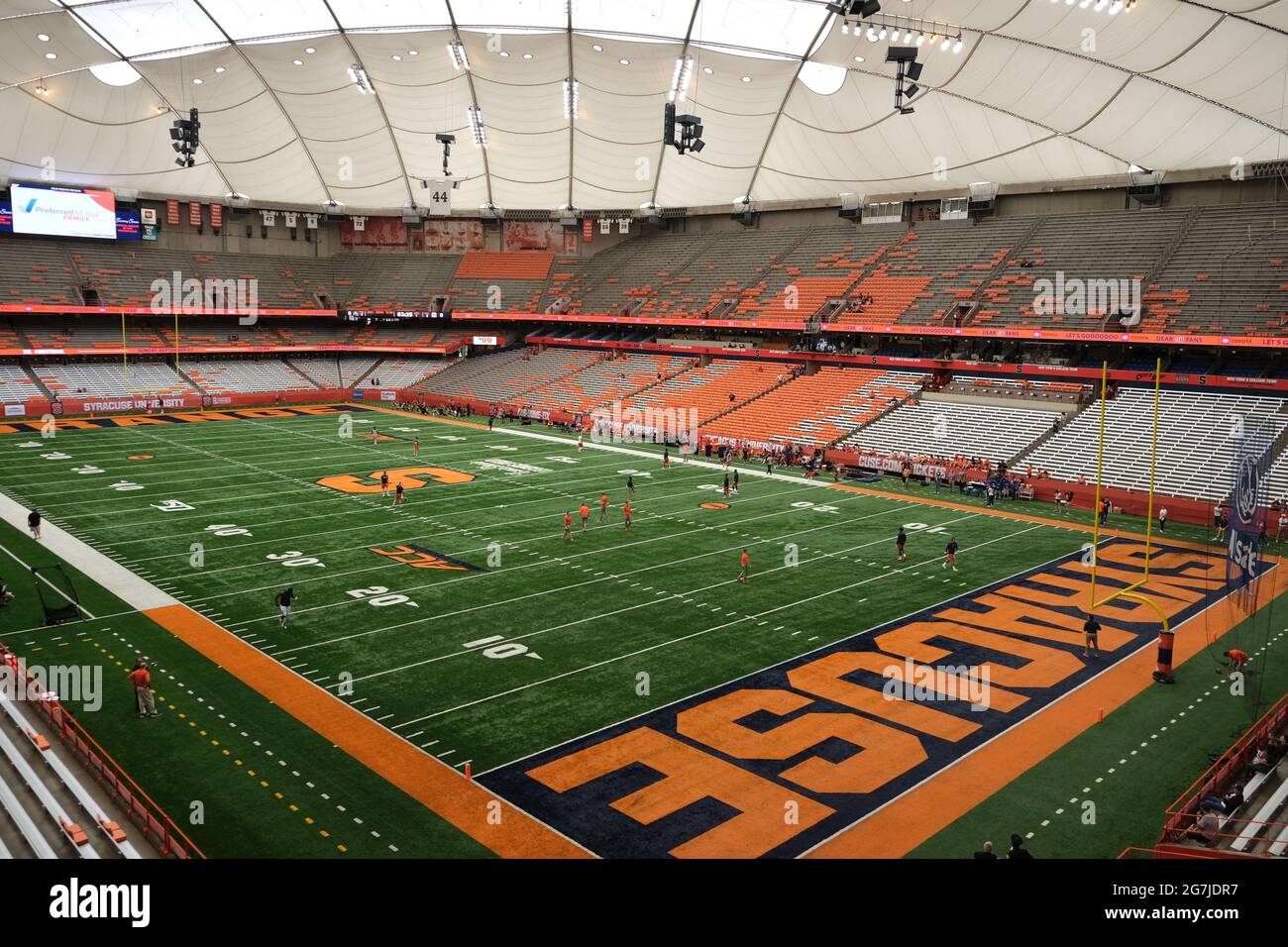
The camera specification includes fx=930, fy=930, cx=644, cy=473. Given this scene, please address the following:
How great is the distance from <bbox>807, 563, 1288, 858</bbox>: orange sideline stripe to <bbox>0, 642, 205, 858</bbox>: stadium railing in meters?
7.63

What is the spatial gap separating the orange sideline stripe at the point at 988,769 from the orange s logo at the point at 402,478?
25019mm

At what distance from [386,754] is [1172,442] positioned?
33735 millimetres

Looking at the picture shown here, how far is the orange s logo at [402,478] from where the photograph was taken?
35125mm

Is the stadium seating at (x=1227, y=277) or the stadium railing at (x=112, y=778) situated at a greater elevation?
the stadium seating at (x=1227, y=277)

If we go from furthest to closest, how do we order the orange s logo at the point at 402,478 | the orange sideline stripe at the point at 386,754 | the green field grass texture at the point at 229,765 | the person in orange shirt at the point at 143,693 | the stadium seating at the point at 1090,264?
the stadium seating at the point at 1090,264
the orange s logo at the point at 402,478
the person in orange shirt at the point at 143,693
the orange sideline stripe at the point at 386,754
the green field grass texture at the point at 229,765

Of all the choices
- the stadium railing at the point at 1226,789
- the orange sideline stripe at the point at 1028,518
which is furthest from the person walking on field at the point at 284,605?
the orange sideline stripe at the point at 1028,518

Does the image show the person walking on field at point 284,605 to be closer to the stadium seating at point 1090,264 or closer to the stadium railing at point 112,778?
the stadium railing at point 112,778

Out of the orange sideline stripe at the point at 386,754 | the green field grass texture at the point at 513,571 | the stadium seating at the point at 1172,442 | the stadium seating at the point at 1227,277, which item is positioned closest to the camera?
the orange sideline stripe at the point at 386,754

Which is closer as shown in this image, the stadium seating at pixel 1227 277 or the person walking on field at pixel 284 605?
the person walking on field at pixel 284 605

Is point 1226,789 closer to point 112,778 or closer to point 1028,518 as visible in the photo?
point 112,778

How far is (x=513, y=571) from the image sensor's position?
2405cm

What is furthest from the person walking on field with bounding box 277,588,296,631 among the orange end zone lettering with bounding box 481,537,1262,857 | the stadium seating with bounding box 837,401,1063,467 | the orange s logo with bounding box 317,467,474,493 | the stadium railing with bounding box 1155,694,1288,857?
the stadium seating with bounding box 837,401,1063,467

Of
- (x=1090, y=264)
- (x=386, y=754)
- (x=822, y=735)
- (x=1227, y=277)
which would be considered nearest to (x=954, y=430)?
(x=1090, y=264)
